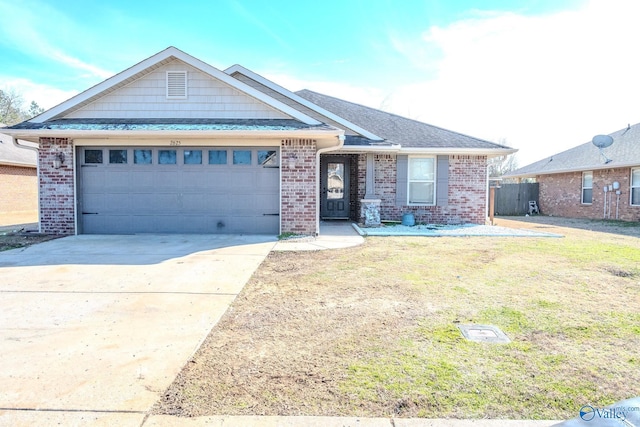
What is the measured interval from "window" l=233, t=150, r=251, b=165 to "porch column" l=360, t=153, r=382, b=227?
415cm

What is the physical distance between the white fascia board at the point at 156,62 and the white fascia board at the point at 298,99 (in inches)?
84.0

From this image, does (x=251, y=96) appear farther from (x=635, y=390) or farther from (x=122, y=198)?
(x=635, y=390)

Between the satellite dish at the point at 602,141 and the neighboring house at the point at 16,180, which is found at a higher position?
the satellite dish at the point at 602,141

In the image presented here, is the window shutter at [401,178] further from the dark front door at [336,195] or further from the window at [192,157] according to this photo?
the window at [192,157]

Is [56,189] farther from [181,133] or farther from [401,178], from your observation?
[401,178]

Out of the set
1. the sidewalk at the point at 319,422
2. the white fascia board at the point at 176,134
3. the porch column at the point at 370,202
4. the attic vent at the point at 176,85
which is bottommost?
A: the sidewalk at the point at 319,422

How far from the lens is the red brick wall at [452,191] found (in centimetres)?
1253

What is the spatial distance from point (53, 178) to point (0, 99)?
37.4 meters

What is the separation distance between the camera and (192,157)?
957 centimetres

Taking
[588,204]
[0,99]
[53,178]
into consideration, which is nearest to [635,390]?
[53,178]

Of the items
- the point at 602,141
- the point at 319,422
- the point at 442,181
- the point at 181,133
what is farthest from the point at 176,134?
the point at 602,141

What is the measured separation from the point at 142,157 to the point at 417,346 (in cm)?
876

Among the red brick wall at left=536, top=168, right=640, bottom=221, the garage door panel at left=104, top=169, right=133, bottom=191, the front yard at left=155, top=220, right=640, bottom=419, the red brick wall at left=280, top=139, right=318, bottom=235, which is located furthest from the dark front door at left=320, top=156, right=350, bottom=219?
the red brick wall at left=536, top=168, right=640, bottom=221

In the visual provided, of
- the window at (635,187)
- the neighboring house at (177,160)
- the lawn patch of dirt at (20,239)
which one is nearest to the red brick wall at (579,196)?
the window at (635,187)
